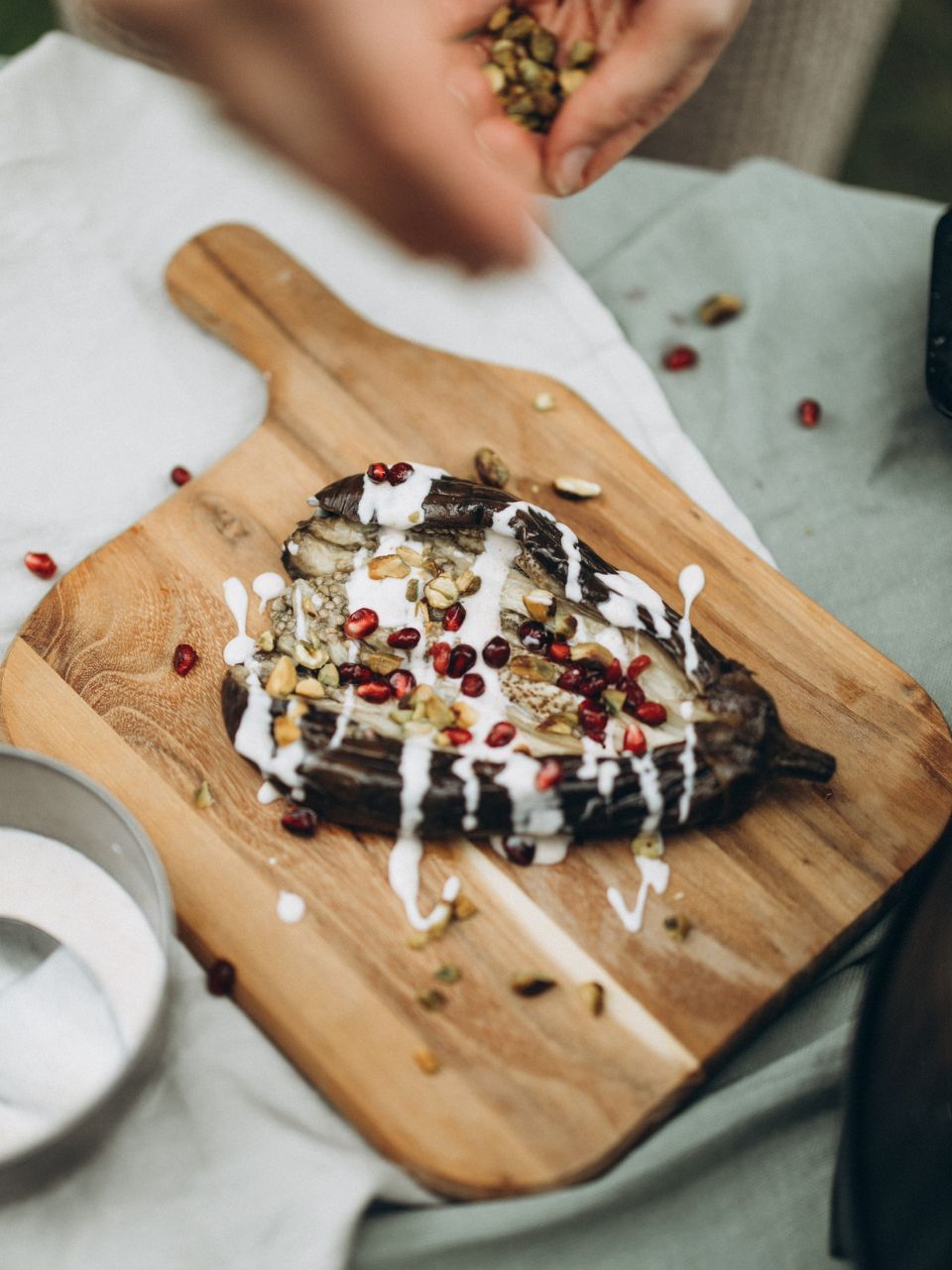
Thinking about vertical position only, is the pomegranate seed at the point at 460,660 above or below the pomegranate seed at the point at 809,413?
above

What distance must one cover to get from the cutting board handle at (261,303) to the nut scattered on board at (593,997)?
154 centimetres

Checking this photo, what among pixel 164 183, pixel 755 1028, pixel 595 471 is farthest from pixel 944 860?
pixel 164 183

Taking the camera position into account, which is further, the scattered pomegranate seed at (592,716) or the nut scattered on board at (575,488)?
the nut scattered on board at (575,488)

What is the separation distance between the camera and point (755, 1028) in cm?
198

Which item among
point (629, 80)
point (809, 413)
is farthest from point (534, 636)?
point (629, 80)

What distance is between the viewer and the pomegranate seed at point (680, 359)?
2867 millimetres

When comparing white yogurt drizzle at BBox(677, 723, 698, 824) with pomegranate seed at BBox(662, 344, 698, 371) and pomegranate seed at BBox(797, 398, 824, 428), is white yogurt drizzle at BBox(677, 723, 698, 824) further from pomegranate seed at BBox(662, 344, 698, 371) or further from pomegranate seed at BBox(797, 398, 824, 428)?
pomegranate seed at BBox(662, 344, 698, 371)

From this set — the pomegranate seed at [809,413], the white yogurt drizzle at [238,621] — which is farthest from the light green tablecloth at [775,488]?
the white yogurt drizzle at [238,621]

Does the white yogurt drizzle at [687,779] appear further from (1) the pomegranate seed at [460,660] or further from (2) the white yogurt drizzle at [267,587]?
(2) the white yogurt drizzle at [267,587]

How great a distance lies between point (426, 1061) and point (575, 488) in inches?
49.1

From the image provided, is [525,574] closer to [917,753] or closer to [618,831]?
[618,831]

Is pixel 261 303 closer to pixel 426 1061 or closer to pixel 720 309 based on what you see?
pixel 720 309

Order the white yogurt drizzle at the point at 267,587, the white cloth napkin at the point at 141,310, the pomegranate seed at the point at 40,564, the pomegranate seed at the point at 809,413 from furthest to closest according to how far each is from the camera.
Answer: the pomegranate seed at the point at 809,413
the white cloth napkin at the point at 141,310
the pomegranate seed at the point at 40,564
the white yogurt drizzle at the point at 267,587

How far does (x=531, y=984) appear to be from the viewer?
192 centimetres
